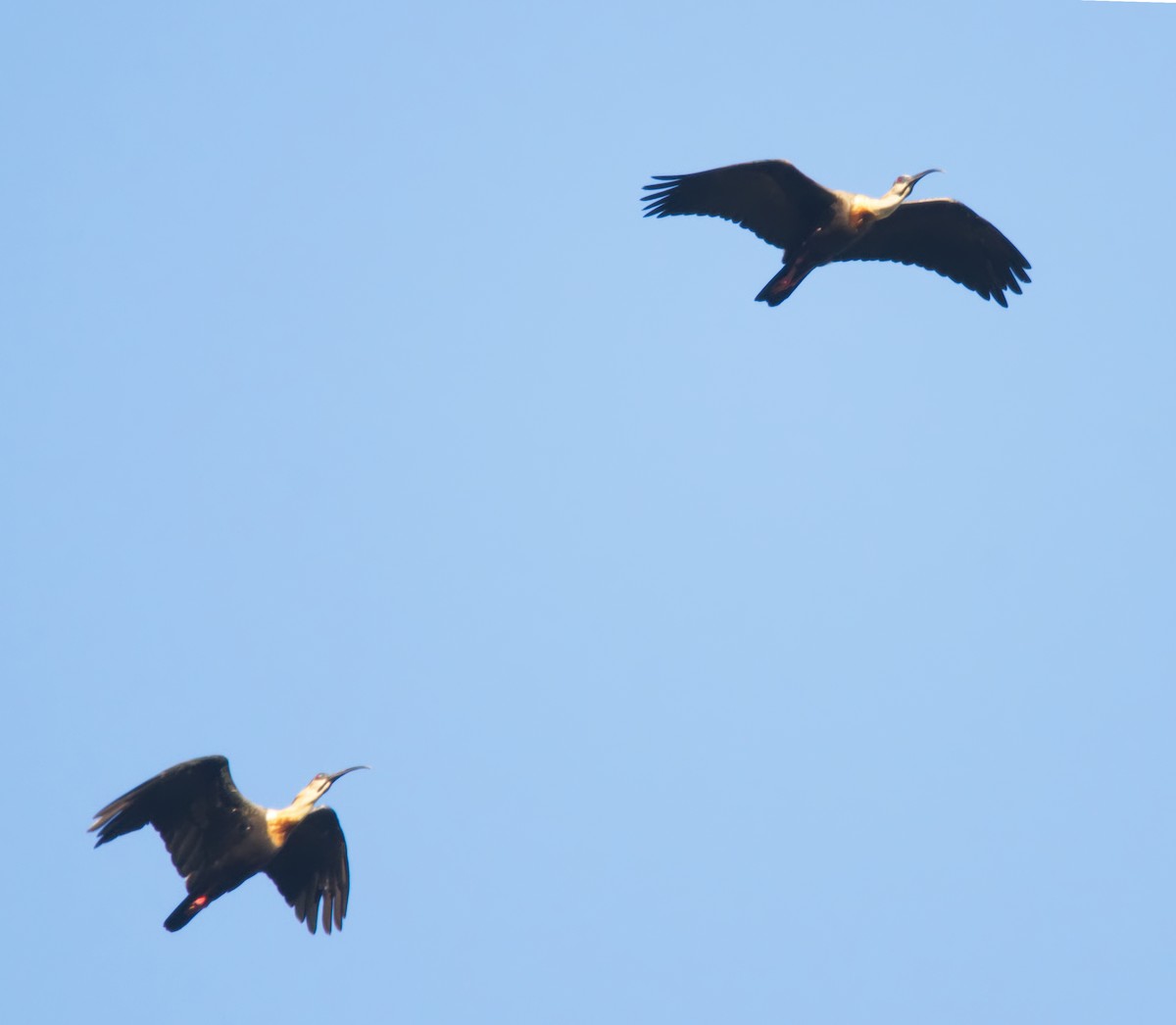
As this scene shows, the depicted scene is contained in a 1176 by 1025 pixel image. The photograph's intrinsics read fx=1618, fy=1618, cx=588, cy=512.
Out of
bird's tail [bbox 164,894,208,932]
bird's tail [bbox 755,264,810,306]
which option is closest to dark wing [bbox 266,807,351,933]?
bird's tail [bbox 164,894,208,932]

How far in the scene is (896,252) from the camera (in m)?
16.4

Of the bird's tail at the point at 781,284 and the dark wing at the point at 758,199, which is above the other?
the dark wing at the point at 758,199

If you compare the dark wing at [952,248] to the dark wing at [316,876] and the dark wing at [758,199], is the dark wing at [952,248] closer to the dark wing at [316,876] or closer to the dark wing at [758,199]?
the dark wing at [758,199]

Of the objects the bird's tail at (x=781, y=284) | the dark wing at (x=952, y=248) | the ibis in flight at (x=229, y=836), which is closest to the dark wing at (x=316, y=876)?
the ibis in flight at (x=229, y=836)

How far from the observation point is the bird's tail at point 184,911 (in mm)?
13500

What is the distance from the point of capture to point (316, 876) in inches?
575

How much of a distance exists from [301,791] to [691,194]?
664 centimetres

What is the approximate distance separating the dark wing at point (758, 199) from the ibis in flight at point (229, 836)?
6.20 metres

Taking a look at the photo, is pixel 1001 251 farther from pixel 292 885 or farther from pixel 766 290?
pixel 292 885

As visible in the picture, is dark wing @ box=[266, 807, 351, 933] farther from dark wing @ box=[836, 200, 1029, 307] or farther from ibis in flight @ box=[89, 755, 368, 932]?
dark wing @ box=[836, 200, 1029, 307]

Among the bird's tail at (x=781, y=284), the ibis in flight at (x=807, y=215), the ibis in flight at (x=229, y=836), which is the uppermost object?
the ibis in flight at (x=807, y=215)

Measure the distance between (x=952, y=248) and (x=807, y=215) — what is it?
198 centimetres

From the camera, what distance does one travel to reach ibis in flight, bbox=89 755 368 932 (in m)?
13.1

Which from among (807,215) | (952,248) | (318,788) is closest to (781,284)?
(807,215)
